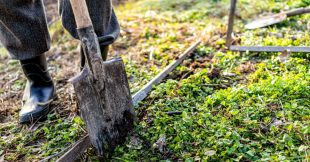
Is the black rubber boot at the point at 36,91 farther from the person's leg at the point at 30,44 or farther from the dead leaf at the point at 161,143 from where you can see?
the dead leaf at the point at 161,143

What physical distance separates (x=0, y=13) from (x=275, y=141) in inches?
63.1

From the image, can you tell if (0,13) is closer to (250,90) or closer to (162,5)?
(250,90)

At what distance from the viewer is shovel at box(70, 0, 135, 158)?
1863 millimetres

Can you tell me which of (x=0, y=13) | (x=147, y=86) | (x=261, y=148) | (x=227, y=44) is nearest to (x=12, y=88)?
(x=0, y=13)

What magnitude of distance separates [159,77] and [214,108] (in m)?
0.55

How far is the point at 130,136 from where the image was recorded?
2.07m

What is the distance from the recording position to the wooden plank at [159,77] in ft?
7.91

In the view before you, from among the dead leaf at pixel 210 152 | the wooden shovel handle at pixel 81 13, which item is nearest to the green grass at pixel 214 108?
the dead leaf at pixel 210 152

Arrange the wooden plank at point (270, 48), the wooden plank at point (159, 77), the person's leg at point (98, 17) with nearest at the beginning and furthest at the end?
the person's leg at point (98, 17) → the wooden plank at point (159, 77) → the wooden plank at point (270, 48)

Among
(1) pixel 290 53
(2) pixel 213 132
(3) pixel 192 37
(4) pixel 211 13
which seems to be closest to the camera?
(2) pixel 213 132

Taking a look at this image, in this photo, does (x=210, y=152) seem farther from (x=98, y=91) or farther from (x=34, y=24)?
(x=34, y=24)

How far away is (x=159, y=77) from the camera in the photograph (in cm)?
266

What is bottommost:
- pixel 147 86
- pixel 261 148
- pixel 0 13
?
pixel 261 148

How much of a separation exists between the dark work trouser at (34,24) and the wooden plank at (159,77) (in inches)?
15.0
